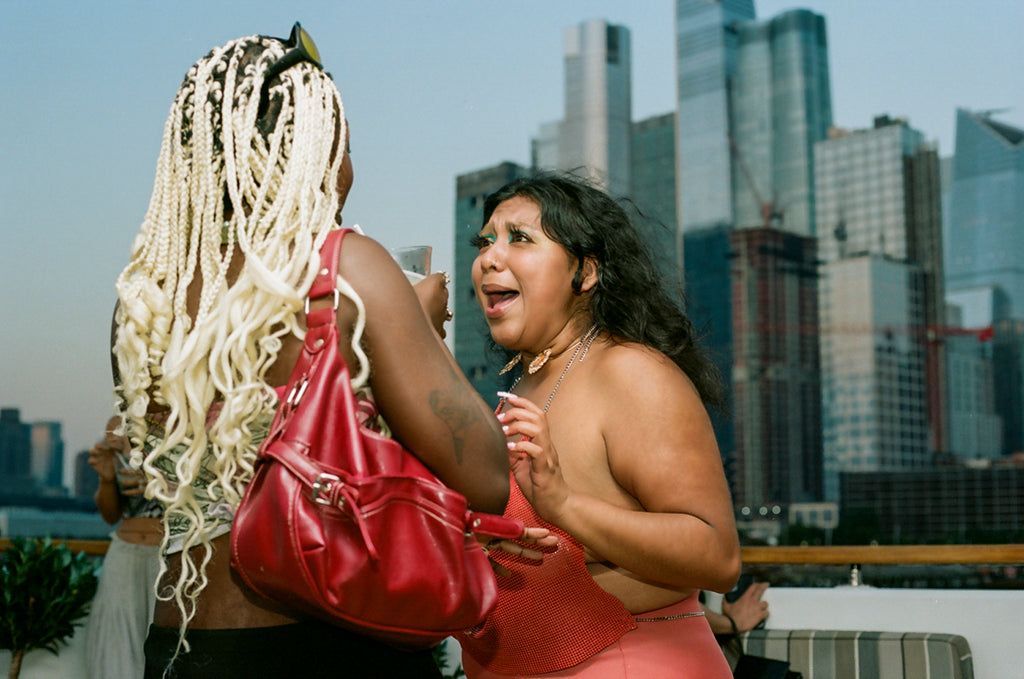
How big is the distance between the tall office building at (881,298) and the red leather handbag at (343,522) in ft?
243

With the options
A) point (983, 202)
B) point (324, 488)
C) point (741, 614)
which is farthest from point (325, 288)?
point (983, 202)

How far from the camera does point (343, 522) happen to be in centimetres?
105

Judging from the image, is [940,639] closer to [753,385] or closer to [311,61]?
[311,61]

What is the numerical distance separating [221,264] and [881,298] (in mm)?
81873

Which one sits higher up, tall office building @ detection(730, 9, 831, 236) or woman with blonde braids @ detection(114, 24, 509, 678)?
tall office building @ detection(730, 9, 831, 236)

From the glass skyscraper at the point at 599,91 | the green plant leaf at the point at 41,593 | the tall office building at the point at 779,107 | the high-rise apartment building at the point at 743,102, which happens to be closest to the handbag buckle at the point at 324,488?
the green plant leaf at the point at 41,593

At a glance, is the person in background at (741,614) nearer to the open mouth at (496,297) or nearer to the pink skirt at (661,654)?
the pink skirt at (661,654)

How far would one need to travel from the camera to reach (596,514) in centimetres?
152

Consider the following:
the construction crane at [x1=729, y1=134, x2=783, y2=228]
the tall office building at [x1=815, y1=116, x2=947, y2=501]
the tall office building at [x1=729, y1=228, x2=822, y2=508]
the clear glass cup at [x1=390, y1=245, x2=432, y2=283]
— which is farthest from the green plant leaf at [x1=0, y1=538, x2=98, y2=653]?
the construction crane at [x1=729, y1=134, x2=783, y2=228]

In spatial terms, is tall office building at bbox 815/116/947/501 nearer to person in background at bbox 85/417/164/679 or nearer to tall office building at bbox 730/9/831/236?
tall office building at bbox 730/9/831/236

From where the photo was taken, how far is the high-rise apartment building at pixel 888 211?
78.1 meters

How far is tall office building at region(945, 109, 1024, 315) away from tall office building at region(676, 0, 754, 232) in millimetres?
20078

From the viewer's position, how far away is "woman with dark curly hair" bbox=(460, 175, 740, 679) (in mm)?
1531

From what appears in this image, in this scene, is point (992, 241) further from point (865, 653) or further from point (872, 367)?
point (865, 653)
